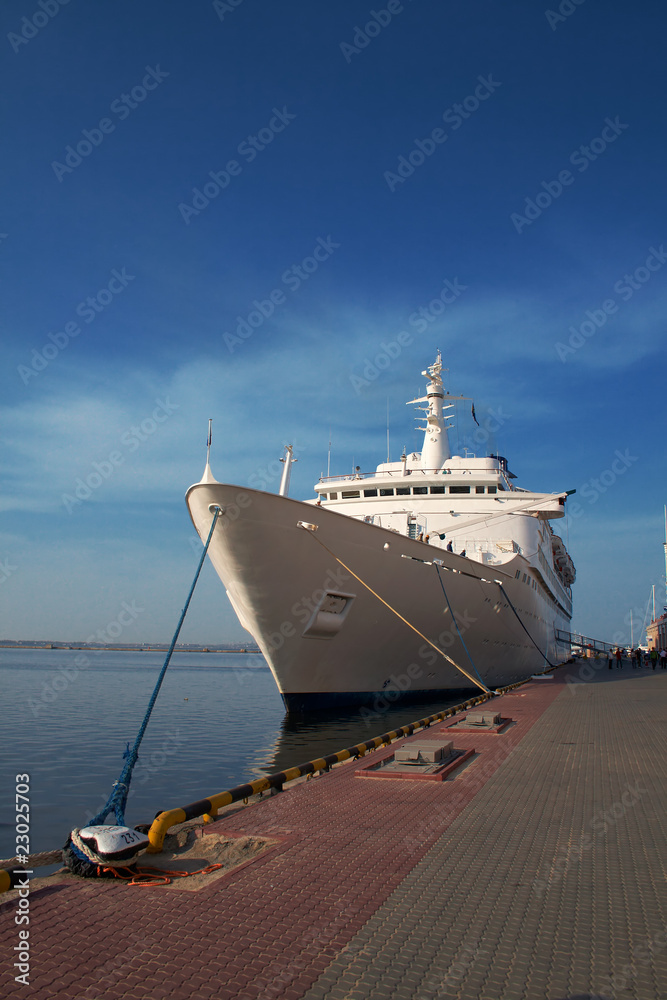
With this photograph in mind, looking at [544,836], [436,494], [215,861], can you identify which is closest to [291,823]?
[215,861]

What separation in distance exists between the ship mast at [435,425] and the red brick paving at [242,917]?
2101cm

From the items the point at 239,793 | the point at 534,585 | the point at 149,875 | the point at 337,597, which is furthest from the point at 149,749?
the point at 534,585

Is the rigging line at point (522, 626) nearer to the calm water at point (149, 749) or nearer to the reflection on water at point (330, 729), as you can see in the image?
the calm water at point (149, 749)

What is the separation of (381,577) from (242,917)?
10.4m

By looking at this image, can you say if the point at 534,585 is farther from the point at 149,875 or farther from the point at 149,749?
the point at 149,875

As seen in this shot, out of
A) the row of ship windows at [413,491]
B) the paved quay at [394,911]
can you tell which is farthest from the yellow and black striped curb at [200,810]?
the row of ship windows at [413,491]

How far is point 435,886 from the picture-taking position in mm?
3723

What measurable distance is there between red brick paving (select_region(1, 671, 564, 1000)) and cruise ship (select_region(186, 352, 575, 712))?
23.3 ft

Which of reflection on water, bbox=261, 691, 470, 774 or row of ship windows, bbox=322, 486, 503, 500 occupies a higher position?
row of ship windows, bbox=322, 486, 503, 500

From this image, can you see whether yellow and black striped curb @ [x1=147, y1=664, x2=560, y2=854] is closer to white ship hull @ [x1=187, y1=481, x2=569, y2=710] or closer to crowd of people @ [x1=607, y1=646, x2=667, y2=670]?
white ship hull @ [x1=187, y1=481, x2=569, y2=710]

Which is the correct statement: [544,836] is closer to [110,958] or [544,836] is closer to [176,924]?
[176,924]

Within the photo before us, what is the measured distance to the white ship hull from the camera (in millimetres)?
12070

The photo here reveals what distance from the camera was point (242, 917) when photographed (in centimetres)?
331

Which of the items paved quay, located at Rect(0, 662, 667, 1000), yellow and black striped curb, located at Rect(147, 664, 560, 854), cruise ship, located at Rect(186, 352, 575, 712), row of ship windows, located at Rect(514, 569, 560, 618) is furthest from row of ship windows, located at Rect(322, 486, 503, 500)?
paved quay, located at Rect(0, 662, 667, 1000)
